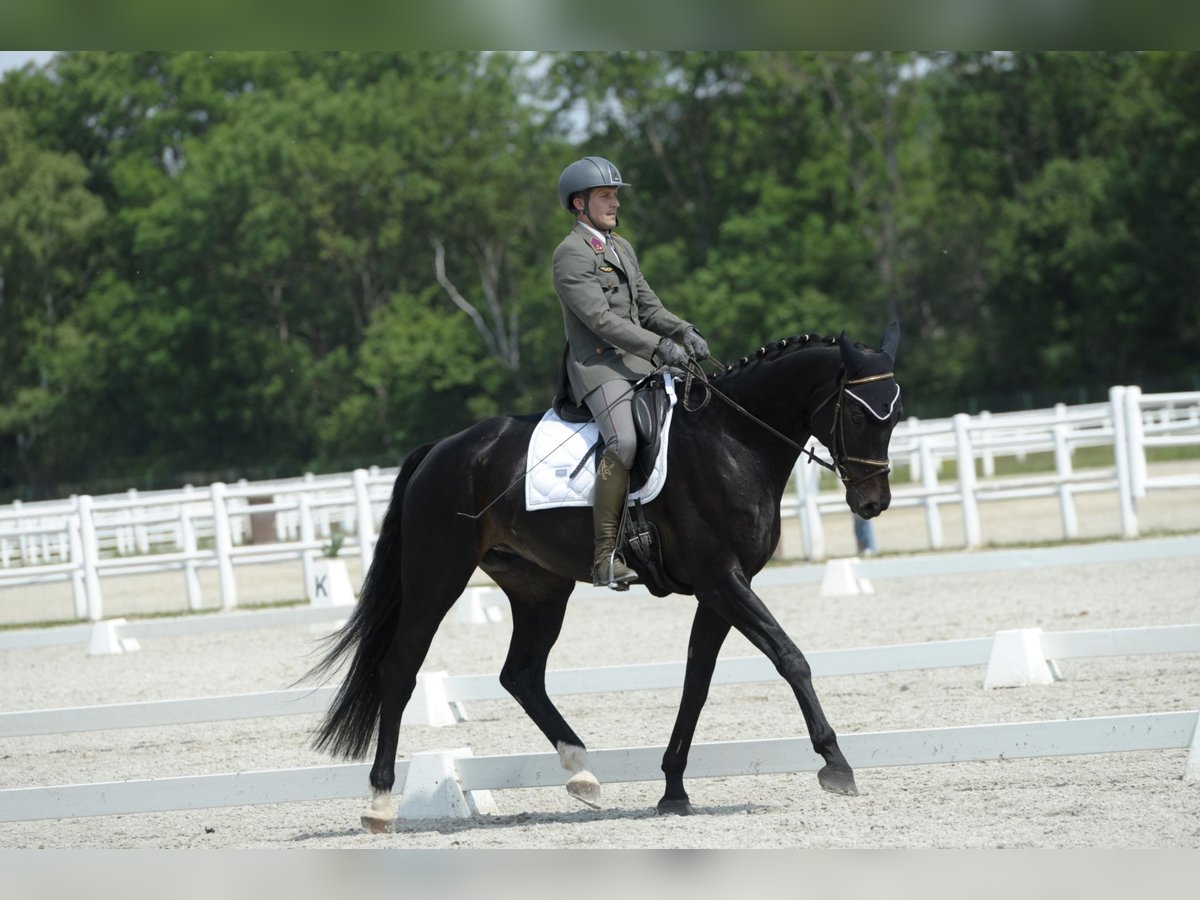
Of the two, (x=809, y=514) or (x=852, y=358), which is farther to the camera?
(x=809, y=514)

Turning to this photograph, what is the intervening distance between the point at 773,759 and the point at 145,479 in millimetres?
40918

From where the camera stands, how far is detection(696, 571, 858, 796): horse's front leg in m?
5.45

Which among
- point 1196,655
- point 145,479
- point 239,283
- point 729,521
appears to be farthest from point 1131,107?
point 729,521

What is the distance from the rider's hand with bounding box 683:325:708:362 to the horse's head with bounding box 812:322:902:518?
518mm

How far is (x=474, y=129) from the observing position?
148 ft

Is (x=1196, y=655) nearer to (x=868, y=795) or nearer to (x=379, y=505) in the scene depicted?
(x=868, y=795)

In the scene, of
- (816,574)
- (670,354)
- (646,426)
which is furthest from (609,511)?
(816,574)

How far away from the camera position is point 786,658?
5516 millimetres

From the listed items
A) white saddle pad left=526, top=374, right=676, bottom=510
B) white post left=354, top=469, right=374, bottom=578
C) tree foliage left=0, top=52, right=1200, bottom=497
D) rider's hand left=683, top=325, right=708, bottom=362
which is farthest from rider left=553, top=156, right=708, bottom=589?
tree foliage left=0, top=52, right=1200, bottom=497

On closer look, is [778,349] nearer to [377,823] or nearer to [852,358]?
[852,358]

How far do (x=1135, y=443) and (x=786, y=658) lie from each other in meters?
10.9

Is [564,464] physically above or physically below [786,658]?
above

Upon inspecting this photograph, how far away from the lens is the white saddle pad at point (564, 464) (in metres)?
6.00

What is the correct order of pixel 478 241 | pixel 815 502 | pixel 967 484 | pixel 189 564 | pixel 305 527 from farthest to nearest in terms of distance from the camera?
pixel 478 241, pixel 305 527, pixel 189 564, pixel 815 502, pixel 967 484
